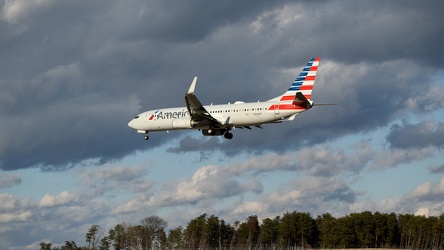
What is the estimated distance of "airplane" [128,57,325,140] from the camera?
9569cm

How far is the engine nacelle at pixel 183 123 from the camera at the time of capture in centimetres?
10147

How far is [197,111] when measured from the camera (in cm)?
9850

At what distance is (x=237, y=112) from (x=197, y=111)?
5053mm

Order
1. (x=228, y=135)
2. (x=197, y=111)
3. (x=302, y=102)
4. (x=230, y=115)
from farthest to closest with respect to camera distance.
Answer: (x=228, y=135) < (x=230, y=115) < (x=197, y=111) < (x=302, y=102)

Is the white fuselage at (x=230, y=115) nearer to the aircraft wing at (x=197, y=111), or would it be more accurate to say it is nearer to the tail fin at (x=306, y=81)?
the aircraft wing at (x=197, y=111)

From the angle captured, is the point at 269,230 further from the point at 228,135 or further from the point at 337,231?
the point at 228,135

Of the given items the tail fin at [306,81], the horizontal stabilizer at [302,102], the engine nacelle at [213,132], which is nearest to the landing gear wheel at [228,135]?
the engine nacelle at [213,132]

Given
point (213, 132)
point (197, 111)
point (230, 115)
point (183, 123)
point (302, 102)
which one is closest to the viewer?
point (302, 102)

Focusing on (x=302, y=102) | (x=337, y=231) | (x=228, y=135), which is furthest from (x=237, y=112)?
(x=337, y=231)

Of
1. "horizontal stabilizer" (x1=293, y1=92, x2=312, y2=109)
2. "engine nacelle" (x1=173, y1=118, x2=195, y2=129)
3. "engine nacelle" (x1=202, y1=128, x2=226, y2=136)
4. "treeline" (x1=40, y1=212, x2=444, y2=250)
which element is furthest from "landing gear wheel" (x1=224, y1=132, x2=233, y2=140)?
"treeline" (x1=40, y1=212, x2=444, y2=250)

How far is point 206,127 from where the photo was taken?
102m

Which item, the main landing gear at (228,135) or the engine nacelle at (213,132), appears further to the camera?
the main landing gear at (228,135)

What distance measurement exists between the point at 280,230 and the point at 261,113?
9299cm

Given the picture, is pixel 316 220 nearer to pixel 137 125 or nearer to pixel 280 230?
pixel 280 230
